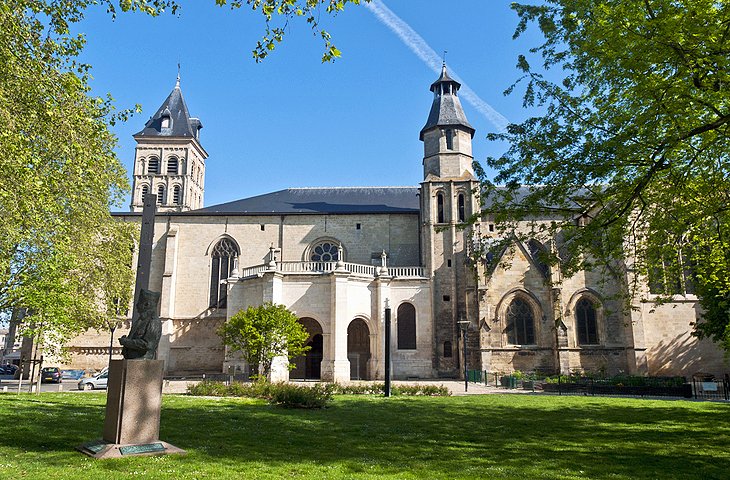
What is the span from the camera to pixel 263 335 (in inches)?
953

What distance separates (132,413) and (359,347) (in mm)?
25471

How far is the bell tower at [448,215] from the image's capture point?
107 feet

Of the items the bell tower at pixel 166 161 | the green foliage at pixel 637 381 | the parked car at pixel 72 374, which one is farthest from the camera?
the bell tower at pixel 166 161

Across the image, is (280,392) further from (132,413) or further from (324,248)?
(324,248)

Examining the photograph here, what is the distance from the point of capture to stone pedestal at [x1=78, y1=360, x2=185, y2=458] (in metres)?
8.51

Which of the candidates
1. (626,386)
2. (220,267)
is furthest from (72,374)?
(626,386)

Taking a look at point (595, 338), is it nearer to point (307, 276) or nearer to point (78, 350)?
point (307, 276)

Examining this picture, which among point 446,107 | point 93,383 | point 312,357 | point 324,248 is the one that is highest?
point 446,107

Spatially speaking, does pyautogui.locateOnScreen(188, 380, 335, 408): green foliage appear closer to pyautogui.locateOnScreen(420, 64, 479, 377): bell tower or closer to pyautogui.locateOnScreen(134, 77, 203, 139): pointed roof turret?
pyautogui.locateOnScreen(420, 64, 479, 377): bell tower

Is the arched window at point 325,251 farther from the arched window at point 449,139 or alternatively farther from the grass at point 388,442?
the grass at point 388,442

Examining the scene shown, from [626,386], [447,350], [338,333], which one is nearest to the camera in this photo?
[626,386]

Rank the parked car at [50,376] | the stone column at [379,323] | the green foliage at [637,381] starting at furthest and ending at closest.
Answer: the parked car at [50,376]
the stone column at [379,323]
the green foliage at [637,381]

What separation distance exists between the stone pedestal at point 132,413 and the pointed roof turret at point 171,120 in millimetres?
49597

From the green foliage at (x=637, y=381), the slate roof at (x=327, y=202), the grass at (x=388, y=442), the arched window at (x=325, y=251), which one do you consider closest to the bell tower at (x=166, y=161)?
the slate roof at (x=327, y=202)
